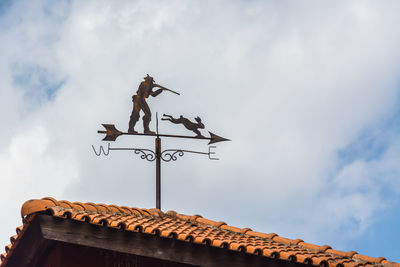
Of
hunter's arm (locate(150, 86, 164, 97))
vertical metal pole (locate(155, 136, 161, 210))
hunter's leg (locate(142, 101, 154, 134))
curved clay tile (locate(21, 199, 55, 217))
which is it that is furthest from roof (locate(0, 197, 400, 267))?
hunter's arm (locate(150, 86, 164, 97))

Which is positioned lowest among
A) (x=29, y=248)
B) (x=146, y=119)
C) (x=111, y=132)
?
(x=29, y=248)

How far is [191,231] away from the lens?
22.4 ft

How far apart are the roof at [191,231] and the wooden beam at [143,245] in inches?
2.4

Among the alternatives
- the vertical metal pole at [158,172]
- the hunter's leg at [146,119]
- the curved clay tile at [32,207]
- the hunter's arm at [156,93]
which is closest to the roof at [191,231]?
the curved clay tile at [32,207]

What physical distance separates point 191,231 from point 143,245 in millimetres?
585

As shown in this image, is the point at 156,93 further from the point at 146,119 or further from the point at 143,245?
the point at 143,245

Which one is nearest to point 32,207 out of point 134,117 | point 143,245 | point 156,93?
point 143,245

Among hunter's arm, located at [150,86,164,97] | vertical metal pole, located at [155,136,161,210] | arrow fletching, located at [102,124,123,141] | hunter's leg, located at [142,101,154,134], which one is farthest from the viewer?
hunter's arm, located at [150,86,164,97]

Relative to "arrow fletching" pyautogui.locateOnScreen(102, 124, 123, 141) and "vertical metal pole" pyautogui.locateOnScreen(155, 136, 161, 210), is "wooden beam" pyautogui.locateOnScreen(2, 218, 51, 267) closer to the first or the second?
"vertical metal pole" pyautogui.locateOnScreen(155, 136, 161, 210)

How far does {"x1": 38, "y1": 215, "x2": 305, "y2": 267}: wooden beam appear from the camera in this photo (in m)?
6.30

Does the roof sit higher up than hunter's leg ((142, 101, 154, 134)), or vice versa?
hunter's leg ((142, 101, 154, 134))

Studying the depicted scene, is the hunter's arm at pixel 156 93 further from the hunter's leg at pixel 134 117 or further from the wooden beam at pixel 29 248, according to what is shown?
the wooden beam at pixel 29 248

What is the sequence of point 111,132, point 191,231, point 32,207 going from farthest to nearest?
1. point 111,132
2. point 191,231
3. point 32,207

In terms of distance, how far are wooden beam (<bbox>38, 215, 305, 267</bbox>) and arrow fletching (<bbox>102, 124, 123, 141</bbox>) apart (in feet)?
8.67
